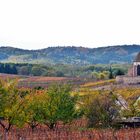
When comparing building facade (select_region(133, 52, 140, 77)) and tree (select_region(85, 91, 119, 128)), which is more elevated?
building facade (select_region(133, 52, 140, 77))

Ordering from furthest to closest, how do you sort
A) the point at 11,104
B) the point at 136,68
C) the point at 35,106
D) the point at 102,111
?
the point at 136,68, the point at 35,106, the point at 102,111, the point at 11,104

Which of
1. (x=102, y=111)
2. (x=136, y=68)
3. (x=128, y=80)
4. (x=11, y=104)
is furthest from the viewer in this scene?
(x=136, y=68)

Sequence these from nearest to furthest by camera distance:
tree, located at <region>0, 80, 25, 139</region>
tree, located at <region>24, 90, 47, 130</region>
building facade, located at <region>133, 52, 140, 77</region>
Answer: tree, located at <region>0, 80, 25, 139</region> → tree, located at <region>24, 90, 47, 130</region> → building facade, located at <region>133, 52, 140, 77</region>

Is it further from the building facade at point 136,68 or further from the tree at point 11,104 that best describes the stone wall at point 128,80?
the tree at point 11,104

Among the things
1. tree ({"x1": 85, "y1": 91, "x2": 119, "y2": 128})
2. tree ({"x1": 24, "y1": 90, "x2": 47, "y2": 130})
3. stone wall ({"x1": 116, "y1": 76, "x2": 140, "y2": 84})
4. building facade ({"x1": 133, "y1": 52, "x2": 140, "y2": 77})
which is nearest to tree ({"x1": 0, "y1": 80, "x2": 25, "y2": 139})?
tree ({"x1": 24, "y1": 90, "x2": 47, "y2": 130})

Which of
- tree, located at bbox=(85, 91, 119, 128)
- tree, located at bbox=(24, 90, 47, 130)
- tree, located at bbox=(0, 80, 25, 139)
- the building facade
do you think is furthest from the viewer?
the building facade

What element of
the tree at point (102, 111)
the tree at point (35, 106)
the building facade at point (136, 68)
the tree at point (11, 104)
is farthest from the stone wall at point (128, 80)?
the tree at point (11, 104)

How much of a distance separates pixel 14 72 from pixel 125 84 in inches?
2943

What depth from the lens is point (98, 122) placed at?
191ft

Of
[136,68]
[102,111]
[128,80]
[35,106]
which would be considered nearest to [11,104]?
[35,106]

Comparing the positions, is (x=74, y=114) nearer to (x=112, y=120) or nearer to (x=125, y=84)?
(x=112, y=120)

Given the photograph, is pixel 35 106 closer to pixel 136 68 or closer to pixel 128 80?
pixel 128 80

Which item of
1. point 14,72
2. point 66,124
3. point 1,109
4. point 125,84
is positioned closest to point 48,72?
point 14,72

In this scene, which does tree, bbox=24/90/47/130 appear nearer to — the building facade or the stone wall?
the stone wall
